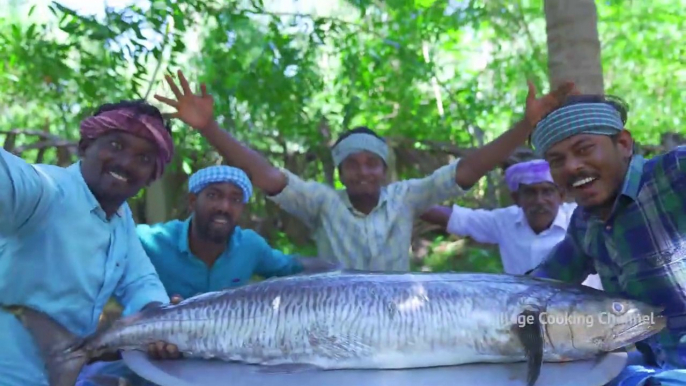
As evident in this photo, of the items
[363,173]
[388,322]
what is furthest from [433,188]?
[388,322]

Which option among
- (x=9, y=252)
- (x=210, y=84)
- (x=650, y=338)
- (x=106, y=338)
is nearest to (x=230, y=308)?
(x=106, y=338)

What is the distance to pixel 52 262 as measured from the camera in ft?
8.65

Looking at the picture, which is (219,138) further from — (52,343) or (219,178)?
(52,343)

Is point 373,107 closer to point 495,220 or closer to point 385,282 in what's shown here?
point 495,220

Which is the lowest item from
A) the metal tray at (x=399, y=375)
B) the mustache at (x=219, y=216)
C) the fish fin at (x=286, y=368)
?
the metal tray at (x=399, y=375)

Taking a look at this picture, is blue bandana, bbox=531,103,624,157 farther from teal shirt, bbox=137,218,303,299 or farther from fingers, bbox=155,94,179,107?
fingers, bbox=155,94,179,107

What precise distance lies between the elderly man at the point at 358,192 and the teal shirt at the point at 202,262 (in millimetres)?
359

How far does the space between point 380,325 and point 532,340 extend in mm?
595

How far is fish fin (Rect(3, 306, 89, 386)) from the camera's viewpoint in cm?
257

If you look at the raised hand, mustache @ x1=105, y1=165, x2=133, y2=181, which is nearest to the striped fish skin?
mustache @ x1=105, y1=165, x2=133, y2=181

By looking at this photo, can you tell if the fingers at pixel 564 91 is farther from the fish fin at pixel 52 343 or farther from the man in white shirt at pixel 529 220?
the fish fin at pixel 52 343

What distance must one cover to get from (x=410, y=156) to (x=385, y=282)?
5.36 m

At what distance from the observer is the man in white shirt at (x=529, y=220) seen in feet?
14.1

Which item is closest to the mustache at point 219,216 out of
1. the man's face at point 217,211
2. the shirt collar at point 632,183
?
the man's face at point 217,211
